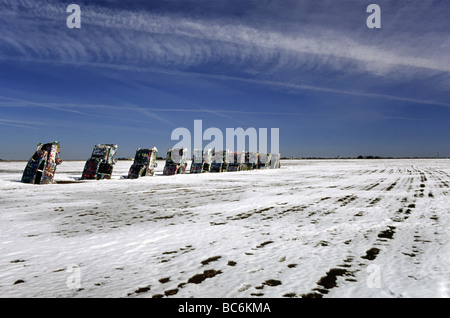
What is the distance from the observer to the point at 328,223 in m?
5.95

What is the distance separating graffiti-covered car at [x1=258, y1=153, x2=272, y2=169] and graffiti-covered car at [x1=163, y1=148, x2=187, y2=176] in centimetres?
1194

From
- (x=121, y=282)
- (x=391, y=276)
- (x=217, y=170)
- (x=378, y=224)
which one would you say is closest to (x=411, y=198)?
(x=378, y=224)

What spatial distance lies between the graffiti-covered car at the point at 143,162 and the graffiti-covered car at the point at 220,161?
25.1 ft

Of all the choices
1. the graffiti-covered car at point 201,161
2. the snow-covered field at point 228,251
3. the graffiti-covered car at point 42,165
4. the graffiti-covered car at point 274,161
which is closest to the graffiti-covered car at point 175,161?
the graffiti-covered car at point 201,161

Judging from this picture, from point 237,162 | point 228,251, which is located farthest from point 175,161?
point 228,251

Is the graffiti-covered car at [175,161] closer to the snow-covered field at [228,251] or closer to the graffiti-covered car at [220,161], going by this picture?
the graffiti-covered car at [220,161]

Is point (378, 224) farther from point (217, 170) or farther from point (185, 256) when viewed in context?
point (217, 170)

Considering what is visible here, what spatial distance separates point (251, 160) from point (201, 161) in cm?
847

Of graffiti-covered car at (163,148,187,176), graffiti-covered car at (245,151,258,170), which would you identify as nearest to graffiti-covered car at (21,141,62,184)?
graffiti-covered car at (163,148,187,176)

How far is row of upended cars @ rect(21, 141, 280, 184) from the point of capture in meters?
15.5

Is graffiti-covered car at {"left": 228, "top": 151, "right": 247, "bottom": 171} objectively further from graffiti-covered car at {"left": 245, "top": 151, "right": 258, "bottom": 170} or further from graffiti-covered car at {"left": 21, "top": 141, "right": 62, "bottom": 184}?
graffiti-covered car at {"left": 21, "top": 141, "right": 62, "bottom": 184}

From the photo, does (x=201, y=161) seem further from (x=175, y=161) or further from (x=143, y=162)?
(x=143, y=162)
